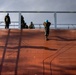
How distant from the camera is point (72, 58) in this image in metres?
15.6

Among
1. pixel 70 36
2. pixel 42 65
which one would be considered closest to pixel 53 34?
pixel 70 36

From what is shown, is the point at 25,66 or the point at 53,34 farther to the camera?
the point at 53,34

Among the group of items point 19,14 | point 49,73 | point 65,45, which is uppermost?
point 19,14

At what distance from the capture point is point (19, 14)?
61.9 ft

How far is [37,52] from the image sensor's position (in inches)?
630

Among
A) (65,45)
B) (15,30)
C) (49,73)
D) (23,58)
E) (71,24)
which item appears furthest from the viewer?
(71,24)

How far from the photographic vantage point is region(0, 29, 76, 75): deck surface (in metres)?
14.8

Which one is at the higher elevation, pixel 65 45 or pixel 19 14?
pixel 19 14

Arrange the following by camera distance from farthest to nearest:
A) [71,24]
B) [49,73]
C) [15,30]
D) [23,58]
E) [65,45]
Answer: [71,24] < [15,30] < [65,45] < [23,58] < [49,73]

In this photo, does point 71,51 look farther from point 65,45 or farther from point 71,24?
point 71,24

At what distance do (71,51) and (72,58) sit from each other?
0.67 m

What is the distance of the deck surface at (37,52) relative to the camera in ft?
48.5

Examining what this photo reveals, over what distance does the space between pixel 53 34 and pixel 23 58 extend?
2901mm

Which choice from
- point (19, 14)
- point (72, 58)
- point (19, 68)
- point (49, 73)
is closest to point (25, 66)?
point (19, 68)
